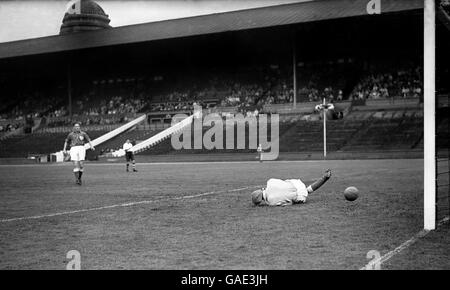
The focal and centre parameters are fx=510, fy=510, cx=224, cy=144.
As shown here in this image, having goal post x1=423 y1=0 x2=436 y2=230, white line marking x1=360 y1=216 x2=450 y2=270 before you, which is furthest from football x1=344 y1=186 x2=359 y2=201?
white line marking x1=360 y1=216 x2=450 y2=270

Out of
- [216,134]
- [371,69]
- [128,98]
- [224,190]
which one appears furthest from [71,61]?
[224,190]

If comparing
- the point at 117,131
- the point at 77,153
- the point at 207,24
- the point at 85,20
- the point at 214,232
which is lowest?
the point at 214,232

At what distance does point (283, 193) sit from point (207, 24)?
131ft

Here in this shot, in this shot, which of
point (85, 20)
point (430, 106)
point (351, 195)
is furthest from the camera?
point (85, 20)

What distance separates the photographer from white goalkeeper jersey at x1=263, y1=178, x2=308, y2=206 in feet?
31.3

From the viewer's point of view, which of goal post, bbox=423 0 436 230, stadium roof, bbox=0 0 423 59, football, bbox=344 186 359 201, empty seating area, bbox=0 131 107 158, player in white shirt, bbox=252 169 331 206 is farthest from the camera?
empty seating area, bbox=0 131 107 158

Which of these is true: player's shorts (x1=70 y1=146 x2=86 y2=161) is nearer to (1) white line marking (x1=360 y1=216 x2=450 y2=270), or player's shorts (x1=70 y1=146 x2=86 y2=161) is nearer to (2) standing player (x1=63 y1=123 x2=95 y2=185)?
(2) standing player (x1=63 y1=123 x2=95 y2=185)

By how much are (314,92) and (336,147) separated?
10.5 metres

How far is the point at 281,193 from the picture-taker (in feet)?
31.5

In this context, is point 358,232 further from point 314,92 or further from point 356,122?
point 314,92

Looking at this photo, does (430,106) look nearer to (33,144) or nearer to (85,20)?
(33,144)

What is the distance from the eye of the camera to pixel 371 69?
45.2 m

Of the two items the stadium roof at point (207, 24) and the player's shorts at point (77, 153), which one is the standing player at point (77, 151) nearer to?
the player's shorts at point (77, 153)

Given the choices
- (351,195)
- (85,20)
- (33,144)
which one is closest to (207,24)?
(33,144)
